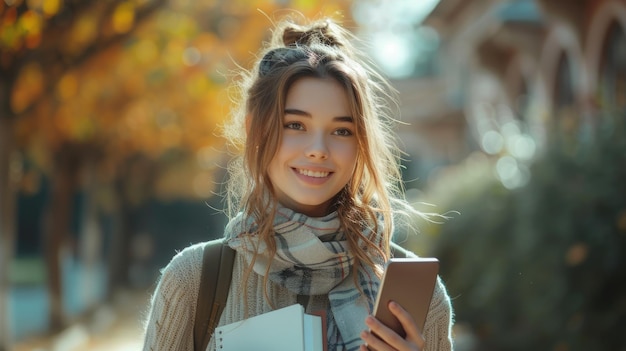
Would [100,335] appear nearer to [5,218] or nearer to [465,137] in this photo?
[5,218]

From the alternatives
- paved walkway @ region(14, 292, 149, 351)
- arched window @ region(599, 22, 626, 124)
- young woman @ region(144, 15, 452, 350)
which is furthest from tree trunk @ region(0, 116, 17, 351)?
young woman @ region(144, 15, 452, 350)

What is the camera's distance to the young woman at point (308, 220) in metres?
2.50

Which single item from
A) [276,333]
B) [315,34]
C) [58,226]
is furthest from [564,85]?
[276,333]

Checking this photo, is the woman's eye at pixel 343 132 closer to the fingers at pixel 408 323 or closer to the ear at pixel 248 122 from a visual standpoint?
the ear at pixel 248 122

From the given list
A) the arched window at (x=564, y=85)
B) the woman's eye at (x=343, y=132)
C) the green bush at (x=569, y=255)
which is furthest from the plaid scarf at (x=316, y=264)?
the arched window at (x=564, y=85)

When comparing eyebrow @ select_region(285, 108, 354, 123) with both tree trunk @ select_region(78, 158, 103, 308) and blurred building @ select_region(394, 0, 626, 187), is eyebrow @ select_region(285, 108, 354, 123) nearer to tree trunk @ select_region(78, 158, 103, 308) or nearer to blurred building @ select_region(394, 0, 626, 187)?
blurred building @ select_region(394, 0, 626, 187)

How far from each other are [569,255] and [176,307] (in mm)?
5221

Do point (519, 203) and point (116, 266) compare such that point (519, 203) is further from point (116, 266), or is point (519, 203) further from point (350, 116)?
point (116, 266)

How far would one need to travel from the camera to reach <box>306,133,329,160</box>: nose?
2504 mm

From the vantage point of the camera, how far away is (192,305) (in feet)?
8.31

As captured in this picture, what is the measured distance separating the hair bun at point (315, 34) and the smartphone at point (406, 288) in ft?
2.97

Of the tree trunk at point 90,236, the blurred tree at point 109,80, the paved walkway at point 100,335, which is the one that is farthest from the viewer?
the tree trunk at point 90,236

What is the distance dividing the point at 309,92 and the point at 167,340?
0.77 meters

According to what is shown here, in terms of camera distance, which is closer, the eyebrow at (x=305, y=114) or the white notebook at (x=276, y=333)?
the white notebook at (x=276, y=333)
